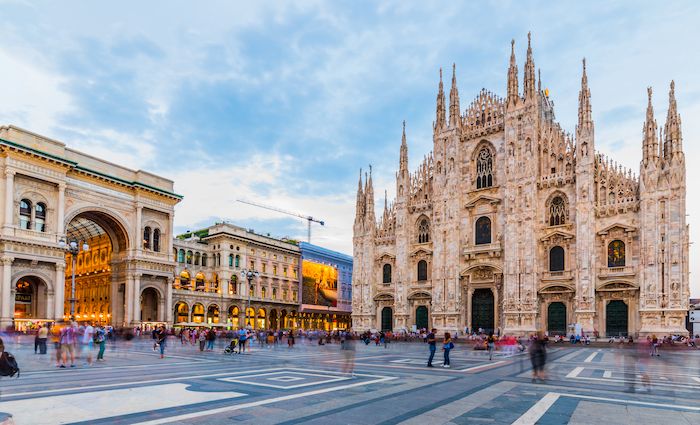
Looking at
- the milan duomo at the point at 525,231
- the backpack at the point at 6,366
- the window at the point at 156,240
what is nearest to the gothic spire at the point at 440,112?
the milan duomo at the point at 525,231

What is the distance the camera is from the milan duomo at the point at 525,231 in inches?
1497

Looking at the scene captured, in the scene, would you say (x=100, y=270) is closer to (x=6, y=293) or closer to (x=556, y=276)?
(x=6, y=293)

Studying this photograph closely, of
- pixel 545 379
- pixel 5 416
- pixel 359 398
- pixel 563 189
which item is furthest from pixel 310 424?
pixel 563 189

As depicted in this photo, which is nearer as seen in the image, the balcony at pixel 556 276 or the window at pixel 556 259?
the balcony at pixel 556 276

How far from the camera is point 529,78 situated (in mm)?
45844

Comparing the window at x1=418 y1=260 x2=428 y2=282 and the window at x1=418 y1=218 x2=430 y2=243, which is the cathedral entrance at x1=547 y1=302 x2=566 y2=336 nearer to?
the window at x1=418 y1=260 x2=428 y2=282

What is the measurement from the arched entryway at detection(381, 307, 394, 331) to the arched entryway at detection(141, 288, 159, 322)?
83.4 ft

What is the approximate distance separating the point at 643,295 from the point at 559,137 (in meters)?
15.5

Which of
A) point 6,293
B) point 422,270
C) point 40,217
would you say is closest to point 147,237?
point 40,217

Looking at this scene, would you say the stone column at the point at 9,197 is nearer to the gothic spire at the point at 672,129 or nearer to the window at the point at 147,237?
the window at the point at 147,237

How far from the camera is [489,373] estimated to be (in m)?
16.2

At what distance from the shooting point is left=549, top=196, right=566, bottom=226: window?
43406mm

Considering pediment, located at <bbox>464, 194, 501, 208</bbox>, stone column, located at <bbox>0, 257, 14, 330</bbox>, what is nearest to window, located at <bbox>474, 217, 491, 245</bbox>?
pediment, located at <bbox>464, 194, 501, 208</bbox>

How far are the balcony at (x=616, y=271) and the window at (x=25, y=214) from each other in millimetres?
48153
